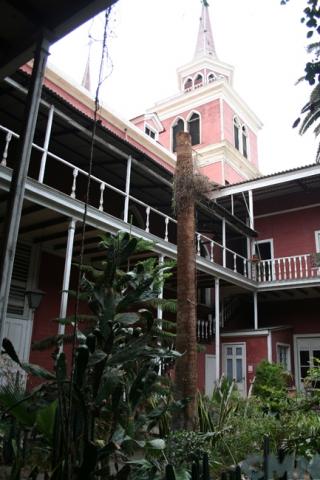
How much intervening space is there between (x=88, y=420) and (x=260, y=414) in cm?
384

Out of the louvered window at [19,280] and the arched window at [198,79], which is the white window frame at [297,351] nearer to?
the louvered window at [19,280]

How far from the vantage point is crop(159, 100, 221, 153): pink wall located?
26.5m

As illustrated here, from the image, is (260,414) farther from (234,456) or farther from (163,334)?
(163,334)

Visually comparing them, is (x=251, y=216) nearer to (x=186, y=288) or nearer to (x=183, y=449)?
(x=186, y=288)

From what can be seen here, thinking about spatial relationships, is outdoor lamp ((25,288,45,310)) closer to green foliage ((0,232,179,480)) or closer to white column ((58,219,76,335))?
white column ((58,219,76,335))

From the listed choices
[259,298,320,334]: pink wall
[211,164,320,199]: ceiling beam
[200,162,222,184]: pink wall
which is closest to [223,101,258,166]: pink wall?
[200,162,222,184]: pink wall

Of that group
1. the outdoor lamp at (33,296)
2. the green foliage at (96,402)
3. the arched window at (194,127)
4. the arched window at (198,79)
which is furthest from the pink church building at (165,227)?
the arched window at (198,79)

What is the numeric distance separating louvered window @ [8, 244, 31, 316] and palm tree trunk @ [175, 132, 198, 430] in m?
5.02

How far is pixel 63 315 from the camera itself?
867 cm

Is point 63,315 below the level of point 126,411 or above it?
above

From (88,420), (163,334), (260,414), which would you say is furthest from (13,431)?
(163,334)

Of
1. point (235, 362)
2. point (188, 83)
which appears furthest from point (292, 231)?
point (188, 83)

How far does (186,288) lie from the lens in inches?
293

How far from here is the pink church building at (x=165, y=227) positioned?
10.2m
